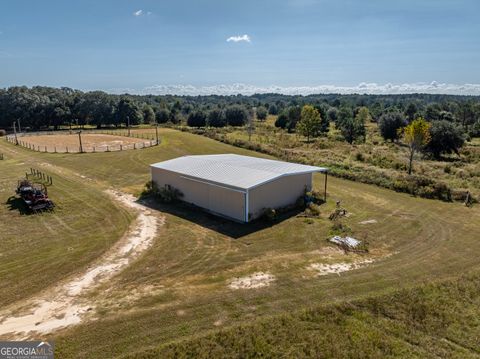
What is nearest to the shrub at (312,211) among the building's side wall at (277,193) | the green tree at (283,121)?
the building's side wall at (277,193)

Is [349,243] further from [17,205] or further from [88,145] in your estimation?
[88,145]

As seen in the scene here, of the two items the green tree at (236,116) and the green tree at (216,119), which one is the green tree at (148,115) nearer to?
the green tree at (216,119)

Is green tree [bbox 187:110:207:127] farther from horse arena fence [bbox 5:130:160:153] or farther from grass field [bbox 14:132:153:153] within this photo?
grass field [bbox 14:132:153:153]

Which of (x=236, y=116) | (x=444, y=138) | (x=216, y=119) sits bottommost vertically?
(x=444, y=138)

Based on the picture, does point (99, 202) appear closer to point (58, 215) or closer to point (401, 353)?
point (58, 215)

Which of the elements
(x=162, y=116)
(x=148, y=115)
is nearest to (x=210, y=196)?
(x=148, y=115)

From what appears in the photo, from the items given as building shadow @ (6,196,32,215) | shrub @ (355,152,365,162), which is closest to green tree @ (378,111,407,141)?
shrub @ (355,152,365,162)
